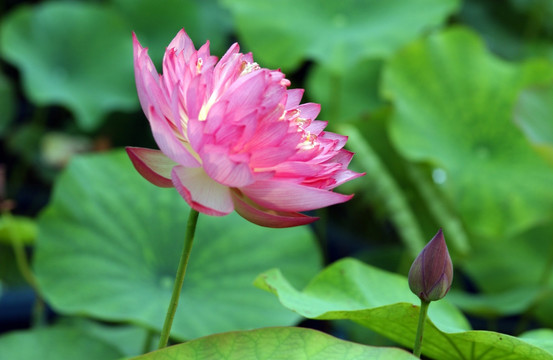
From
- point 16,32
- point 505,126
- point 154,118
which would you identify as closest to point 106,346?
point 154,118

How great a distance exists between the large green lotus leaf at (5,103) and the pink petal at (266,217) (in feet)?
5.02

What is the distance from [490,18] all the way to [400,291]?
1673 millimetres

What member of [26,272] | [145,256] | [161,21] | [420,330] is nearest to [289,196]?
[420,330]

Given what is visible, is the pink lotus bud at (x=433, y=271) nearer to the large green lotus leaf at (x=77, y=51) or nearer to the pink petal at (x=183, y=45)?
the pink petal at (x=183, y=45)

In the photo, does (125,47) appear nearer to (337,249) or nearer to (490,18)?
(337,249)

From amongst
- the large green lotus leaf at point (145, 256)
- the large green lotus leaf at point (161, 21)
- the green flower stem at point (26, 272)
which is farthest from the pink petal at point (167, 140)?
the large green lotus leaf at point (161, 21)

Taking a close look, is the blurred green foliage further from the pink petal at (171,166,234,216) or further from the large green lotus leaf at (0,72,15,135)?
the pink petal at (171,166,234,216)

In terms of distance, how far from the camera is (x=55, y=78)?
69.4 inches

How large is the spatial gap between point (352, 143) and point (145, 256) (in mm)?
461

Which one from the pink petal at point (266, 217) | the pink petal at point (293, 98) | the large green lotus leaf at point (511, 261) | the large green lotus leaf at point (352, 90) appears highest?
the pink petal at point (293, 98)

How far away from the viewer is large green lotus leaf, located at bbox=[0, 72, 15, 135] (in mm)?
1821

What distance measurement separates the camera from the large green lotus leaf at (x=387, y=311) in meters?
0.53

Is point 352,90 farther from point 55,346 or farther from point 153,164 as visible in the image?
point 153,164

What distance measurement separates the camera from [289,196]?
1.47ft
